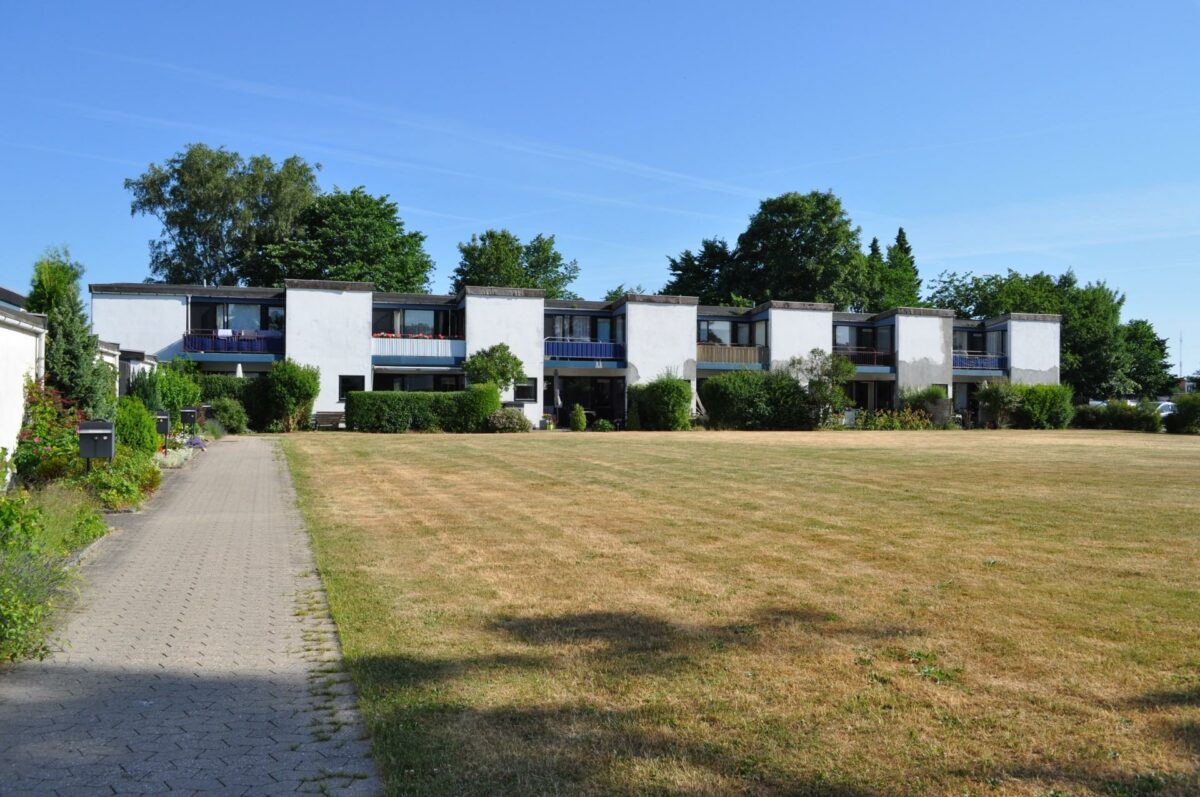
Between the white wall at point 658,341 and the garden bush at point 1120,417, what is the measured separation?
847 inches

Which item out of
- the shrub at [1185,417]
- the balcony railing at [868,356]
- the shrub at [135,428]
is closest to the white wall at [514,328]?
the balcony railing at [868,356]

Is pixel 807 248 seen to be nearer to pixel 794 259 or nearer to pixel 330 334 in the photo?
pixel 794 259

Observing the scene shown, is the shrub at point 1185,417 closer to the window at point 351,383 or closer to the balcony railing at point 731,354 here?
the balcony railing at point 731,354

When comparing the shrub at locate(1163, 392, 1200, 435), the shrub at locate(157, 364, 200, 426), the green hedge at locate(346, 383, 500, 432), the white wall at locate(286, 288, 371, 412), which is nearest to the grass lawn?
the shrub at locate(157, 364, 200, 426)

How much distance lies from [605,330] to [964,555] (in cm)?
3697

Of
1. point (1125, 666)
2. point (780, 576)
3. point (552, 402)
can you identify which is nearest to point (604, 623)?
point (780, 576)

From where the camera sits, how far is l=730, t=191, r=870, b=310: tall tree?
59594 millimetres

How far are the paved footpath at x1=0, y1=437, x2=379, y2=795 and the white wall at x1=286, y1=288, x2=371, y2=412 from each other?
29.6 metres

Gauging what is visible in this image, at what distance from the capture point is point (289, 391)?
33750 millimetres

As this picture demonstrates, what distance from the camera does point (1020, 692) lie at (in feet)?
16.3

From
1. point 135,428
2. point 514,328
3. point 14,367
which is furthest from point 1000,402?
point 14,367

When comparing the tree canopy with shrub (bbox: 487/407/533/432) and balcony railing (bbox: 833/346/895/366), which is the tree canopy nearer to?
balcony railing (bbox: 833/346/895/366)

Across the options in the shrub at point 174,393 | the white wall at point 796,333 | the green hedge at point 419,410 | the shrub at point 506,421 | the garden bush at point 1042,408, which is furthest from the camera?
the white wall at point 796,333

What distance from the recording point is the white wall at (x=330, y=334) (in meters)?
38.0
